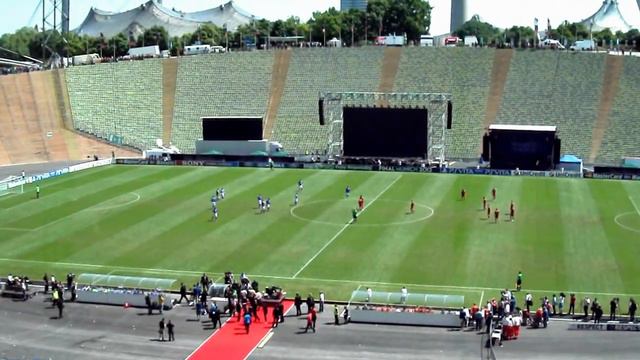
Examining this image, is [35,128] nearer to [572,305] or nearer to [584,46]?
[584,46]

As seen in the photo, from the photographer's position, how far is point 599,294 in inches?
1519

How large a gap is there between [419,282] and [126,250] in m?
16.7

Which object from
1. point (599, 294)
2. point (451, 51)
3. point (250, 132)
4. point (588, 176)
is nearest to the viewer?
point (599, 294)

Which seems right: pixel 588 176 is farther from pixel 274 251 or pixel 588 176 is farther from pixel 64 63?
pixel 64 63

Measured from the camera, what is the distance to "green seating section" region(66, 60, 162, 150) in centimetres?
9362

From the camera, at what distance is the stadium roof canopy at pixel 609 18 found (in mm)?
178250

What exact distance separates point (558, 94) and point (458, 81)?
1119 cm

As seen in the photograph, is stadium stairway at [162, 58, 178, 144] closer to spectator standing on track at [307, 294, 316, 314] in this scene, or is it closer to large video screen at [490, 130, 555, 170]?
large video screen at [490, 130, 555, 170]

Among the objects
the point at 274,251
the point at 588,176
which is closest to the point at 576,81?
the point at 588,176

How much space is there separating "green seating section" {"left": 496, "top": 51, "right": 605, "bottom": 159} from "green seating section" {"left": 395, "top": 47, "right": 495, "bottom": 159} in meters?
2.94

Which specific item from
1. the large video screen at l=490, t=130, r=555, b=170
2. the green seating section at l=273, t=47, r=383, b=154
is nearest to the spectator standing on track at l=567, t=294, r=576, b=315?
the large video screen at l=490, t=130, r=555, b=170

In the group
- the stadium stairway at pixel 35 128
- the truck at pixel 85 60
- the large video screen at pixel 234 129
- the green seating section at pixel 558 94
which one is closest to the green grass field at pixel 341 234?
the large video screen at pixel 234 129

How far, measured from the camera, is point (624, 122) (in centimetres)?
8612

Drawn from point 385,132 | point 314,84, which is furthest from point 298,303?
point 314,84
